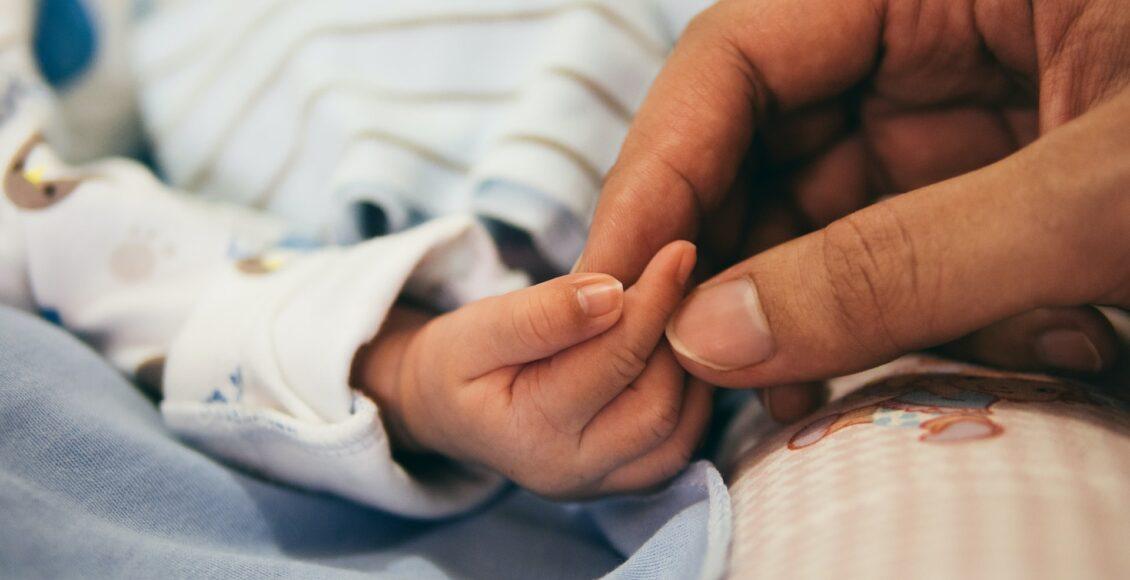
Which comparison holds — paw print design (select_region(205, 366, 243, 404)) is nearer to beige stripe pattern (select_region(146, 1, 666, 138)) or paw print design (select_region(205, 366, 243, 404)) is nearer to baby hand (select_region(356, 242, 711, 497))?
baby hand (select_region(356, 242, 711, 497))

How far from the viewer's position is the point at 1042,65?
524mm

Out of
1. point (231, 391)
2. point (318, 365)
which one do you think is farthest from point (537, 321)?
point (231, 391)

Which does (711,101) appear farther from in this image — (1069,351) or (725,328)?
(1069,351)

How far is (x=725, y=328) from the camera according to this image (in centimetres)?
49

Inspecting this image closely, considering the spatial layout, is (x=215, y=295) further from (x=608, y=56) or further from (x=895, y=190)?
(x=895, y=190)

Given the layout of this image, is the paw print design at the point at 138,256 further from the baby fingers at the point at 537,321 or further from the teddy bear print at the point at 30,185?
the baby fingers at the point at 537,321

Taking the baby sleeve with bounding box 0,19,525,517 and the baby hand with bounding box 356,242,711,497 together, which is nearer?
the baby hand with bounding box 356,242,711,497

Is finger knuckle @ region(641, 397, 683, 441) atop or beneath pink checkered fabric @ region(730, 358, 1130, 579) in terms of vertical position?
beneath

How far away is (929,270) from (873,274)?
29 millimetres

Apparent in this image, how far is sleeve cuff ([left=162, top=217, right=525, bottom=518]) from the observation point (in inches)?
23.2

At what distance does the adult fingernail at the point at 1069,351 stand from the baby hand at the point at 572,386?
0.78 feet

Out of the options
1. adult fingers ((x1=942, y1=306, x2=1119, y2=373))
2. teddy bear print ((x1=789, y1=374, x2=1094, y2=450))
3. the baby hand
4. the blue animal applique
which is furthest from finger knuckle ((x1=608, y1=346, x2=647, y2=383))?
the blue animal applique

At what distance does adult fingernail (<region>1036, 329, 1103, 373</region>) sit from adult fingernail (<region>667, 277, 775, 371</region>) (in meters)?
0.21

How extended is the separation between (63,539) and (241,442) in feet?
0.62
